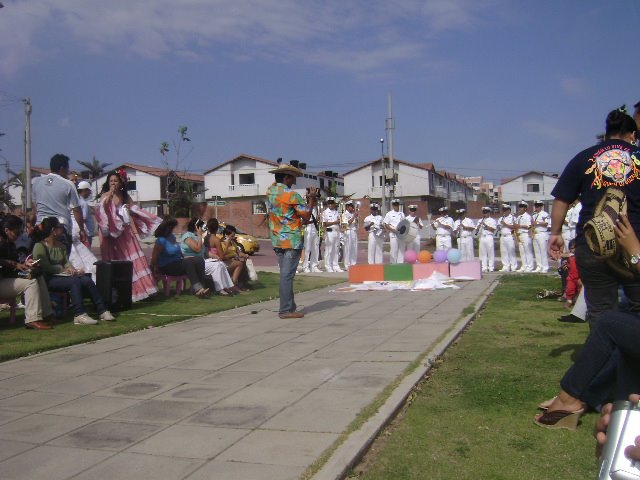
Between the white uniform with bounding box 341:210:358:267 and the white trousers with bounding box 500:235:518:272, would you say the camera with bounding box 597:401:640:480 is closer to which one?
the white trousers with bounding box 500:235:518:272

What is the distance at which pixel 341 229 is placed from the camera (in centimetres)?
2141

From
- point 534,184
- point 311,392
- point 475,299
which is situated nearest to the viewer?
point 311,392

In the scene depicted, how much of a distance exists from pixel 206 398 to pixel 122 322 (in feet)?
13.8

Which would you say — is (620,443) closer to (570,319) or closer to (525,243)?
(570,319)

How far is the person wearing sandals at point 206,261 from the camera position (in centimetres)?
1194

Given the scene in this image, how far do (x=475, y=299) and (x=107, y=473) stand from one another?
28.5 ft

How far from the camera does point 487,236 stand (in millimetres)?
20219

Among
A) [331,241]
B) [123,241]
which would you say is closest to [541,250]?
[331,241]

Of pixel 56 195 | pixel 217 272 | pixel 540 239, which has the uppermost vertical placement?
pixel 56 195

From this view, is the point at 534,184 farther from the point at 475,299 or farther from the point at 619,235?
the point at 619,235

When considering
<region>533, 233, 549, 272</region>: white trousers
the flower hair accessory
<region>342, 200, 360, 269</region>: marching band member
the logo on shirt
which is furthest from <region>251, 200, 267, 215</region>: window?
the logo on shirt

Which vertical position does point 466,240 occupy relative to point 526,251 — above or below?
above

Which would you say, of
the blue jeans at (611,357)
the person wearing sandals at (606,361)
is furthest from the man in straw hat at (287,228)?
the blue jeans at (611,357)

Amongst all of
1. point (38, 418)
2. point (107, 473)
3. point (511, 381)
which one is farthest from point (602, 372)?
point (38, 418)
